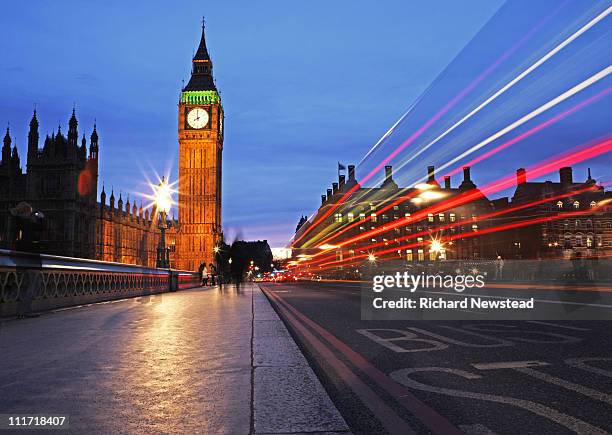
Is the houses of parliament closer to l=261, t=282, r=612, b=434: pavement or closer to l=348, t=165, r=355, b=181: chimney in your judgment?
l=348, t=165, r=355, b=181: chimney

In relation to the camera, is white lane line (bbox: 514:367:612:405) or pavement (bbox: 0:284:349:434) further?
white lane line (bbox: 514:367:612:405)

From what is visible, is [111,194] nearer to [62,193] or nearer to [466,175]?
[62,193]

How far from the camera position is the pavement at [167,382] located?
3500 millimetres

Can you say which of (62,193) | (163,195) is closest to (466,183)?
(62,193)

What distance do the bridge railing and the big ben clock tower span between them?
95.6 meters

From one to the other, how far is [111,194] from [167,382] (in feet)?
329

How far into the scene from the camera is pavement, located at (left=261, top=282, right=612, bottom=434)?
3.68 m

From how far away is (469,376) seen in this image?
5.12 meters

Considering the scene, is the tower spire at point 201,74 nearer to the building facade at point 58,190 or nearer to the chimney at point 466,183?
the building facade at point 58,190

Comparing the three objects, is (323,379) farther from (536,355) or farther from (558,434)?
(536,355)

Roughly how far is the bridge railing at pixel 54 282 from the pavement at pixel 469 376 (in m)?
6.02

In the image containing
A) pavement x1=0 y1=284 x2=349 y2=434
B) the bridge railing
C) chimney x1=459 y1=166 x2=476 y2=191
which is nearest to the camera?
pavement x1=0 y1=284 x2=349 y2=434

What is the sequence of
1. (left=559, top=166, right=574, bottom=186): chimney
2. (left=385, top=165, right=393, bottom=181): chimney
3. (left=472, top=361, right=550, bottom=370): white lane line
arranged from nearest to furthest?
(left=472, top=361, right=550, bottom=370): white lane line
(left=559, top=166, right=574, bottom=186): chimney
(left=385, top=165, right=393, bottom=181): chimney

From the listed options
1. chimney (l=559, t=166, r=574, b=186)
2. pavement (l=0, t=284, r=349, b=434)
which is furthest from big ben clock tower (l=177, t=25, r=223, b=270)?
pavement (l=0, t=284, r=349, b=434)
